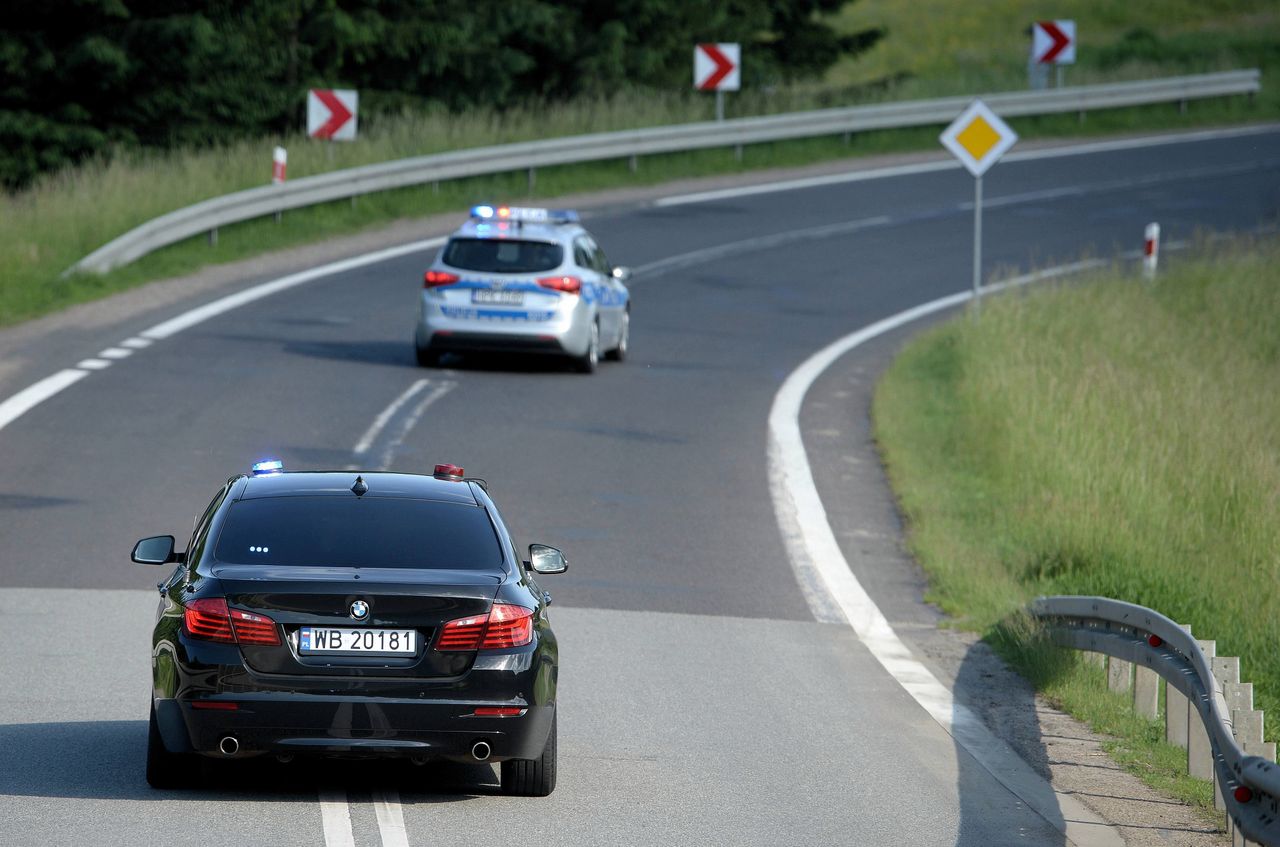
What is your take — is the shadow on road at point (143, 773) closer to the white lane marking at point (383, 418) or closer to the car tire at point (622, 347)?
the white lane marking at point (383, 418)

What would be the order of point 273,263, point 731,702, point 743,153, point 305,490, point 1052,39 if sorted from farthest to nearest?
point 1052,39, point 743,153, point 273,263, point 731,702, point 305,490

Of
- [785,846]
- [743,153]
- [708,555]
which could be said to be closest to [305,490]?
[785,846]

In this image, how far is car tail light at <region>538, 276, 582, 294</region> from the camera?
2255 cm

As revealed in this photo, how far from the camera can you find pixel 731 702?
35.2 feet

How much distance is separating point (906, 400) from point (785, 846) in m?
13.4

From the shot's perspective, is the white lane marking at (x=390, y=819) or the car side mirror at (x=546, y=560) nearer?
the white lane marking at (x=390, y=819)

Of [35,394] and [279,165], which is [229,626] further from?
[279,165]

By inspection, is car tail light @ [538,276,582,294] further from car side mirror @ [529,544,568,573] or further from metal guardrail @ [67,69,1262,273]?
car side mirror @ [529,544,568,573]

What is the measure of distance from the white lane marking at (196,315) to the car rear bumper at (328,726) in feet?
34.6

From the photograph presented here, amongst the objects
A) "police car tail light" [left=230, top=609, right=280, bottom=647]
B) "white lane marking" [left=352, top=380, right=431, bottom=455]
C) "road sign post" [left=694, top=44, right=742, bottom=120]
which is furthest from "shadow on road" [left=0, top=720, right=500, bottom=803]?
"road sign post" [left=694, top=44, right=742, bottom=120]

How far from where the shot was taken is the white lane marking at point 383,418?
17516 millimetres

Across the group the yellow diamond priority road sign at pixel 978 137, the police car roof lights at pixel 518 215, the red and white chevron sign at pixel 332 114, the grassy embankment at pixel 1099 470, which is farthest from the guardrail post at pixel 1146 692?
the red and white chevron sign at pixel 332 114

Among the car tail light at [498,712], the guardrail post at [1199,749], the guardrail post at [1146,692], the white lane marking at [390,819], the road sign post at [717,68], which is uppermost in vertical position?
the road sign post at [717,68]

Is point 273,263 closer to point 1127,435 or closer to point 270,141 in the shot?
point 270,141
